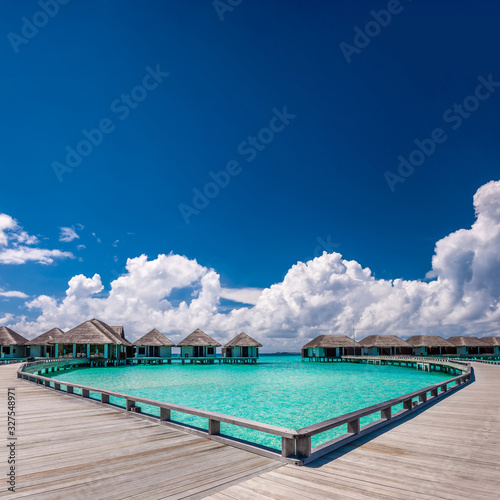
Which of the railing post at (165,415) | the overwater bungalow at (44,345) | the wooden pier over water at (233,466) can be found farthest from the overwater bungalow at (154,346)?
the railing post at (165,415)

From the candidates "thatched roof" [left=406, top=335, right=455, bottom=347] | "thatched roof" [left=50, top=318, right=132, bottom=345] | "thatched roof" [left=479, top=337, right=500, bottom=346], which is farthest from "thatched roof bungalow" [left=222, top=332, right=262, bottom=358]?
"thatched roof" [left=479, top=337, right=500, bottom=346]

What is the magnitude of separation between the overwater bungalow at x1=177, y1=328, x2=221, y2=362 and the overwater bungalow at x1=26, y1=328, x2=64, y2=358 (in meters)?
19.2

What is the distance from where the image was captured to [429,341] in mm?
67750

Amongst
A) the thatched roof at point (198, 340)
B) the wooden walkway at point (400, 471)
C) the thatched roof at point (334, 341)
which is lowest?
the thatched roof at point (334, 341)

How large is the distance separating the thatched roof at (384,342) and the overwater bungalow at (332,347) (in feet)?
6.82

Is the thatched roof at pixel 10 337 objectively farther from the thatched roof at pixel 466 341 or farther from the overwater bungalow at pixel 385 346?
the thatched roof at pixel 466 341

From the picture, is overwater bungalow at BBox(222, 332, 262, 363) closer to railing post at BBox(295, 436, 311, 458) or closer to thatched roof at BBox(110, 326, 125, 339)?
thatched roof at BBox(110, 326, 125, 339)

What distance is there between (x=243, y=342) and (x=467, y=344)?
4341 cm

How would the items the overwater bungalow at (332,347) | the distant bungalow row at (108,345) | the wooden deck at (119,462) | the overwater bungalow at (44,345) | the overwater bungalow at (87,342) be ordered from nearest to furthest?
1. the wooden deck at (119,462)
2. the overwater bungalow at (87,342)
3. the distant bungalow row at (108,345)
4. the overwater bungalow at (44,345)
5. the overwater bungalow at (332,347)

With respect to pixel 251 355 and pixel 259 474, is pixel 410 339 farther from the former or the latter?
pixel 259 474

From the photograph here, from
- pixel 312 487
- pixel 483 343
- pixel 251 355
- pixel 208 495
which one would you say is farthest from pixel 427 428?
pixel 483 343

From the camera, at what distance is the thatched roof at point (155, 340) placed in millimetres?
62031

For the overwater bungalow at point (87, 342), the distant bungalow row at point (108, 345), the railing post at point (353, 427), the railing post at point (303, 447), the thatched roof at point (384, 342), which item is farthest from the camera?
the thatched roof at point (384, 342)

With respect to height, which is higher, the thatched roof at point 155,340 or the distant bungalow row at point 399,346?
the thatched roof at point 155,340
